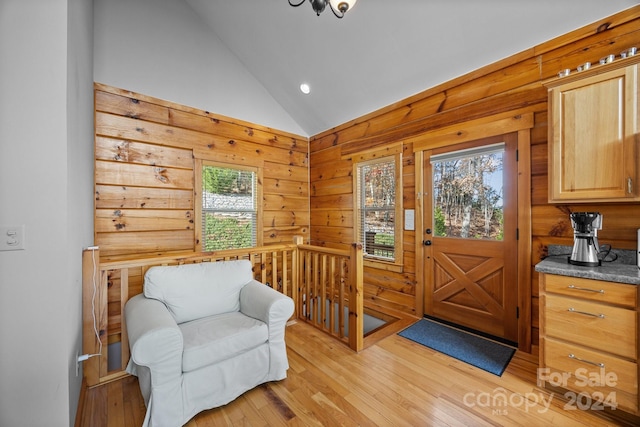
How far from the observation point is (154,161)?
9.48 feet

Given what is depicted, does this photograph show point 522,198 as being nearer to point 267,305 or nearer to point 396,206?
point 396,206

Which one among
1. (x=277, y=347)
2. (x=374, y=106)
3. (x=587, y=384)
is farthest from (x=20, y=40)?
(x=587, y=384)

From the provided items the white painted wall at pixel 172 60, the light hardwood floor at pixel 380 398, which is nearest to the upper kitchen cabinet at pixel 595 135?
the light hardwood floor at pixel 380 398

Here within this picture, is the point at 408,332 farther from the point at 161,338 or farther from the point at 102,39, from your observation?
the point at 102,39

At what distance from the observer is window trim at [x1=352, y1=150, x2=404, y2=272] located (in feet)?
10.5

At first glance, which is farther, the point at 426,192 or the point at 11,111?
the point at 426,192

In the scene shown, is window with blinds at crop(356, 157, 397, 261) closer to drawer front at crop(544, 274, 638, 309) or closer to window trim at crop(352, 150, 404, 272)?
window trim at crop(352, 150, 404, 272)

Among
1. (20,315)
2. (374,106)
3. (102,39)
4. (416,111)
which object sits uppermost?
(102,39)

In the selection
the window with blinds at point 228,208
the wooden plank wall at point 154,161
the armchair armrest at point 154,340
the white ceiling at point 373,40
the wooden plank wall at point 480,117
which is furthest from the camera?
the window with blinds at point 228,208

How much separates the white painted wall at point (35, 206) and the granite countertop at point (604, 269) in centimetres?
285

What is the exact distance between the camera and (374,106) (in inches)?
132

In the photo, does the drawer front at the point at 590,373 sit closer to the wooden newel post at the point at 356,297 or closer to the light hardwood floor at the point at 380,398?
the light hardwood floor at the point at 380,398

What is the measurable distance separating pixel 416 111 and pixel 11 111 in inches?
126

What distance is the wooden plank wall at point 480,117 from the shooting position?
1.90 metres
